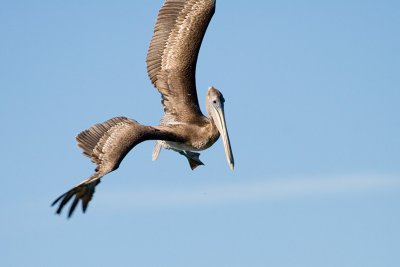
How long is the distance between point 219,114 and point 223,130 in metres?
0.34

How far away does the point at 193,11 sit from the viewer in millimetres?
23734

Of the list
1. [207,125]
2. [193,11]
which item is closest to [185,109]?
[207,125]

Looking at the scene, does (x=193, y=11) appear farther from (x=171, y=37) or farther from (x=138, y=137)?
(x=138, y=137)

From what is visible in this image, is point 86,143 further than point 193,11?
No

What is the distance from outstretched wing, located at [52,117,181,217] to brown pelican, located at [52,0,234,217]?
18 mm

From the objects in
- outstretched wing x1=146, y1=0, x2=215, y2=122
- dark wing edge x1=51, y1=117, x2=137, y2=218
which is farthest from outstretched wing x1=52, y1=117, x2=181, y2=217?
outstretched wing x1=146, y1=0, x2=215, y2=122

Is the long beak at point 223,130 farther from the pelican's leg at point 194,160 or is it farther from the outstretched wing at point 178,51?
the pelican's leg at point 194,160

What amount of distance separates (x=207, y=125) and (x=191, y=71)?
1.43 m

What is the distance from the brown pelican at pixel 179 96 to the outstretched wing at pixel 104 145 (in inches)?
0.7

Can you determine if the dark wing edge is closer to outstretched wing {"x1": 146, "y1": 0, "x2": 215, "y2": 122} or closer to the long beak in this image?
the long beak

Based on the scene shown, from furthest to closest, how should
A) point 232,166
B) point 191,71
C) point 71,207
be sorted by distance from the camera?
point 191,71, point 232,166, point 71,207

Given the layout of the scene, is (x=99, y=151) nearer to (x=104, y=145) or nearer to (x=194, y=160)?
(x=104, y=145)

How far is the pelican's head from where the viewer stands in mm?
22047

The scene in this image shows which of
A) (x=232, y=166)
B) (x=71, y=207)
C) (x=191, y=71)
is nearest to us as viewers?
(x=71, y=207)
